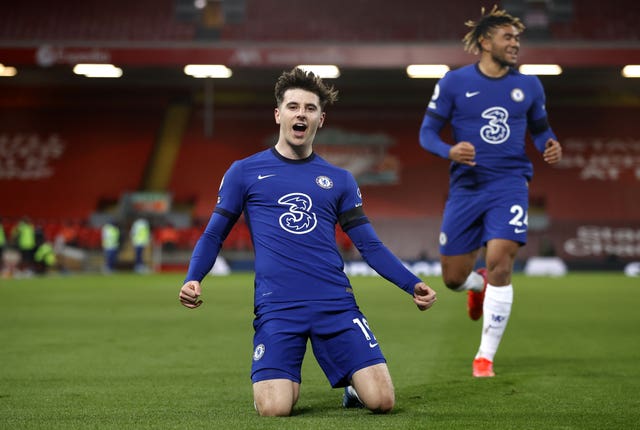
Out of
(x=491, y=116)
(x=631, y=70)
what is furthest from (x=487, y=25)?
(x=631, y=70)

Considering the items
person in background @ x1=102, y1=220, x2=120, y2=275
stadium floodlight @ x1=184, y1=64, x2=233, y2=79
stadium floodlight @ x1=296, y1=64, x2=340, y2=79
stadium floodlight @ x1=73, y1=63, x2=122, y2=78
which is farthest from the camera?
stadium floodlight @ x1=73, y1=63, x2=122, y2=78

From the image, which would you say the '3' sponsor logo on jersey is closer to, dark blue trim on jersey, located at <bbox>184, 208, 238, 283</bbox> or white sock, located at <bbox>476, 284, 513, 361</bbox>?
dark blue trim on jersey, located at <bbox>184, 208, 238, 283</bbox>

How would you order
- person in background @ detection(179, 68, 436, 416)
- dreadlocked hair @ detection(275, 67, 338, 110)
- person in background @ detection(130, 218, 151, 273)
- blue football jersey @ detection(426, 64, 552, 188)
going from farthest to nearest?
person in background @ detection(130, 218, 151, 273)
blue football jersey @ detection(426, 64, 552, 188)
dreadlocked hair @ detection(275, 67, 338, 110)
person in background @ detection(179, 68, 436, 416)

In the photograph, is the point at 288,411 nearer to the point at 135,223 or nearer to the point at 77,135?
the point at 135,223

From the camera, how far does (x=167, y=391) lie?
18.0ft

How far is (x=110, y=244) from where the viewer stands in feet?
83.7

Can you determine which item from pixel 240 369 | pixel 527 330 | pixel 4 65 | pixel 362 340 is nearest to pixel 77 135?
pixel 4 65

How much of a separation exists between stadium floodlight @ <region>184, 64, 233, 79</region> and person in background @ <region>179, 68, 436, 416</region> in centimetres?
2191

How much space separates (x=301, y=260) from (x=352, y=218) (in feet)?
1.20

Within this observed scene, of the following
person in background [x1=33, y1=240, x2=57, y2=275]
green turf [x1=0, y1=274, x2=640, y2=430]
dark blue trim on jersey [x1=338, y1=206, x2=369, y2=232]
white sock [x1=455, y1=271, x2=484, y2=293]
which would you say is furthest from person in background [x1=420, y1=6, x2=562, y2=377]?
person in background [x1=33, y1=240, x2=57, y2=275]

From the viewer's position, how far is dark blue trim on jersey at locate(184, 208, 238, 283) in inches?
181

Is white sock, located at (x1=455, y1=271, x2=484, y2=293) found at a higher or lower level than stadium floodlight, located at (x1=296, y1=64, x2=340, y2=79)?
lower

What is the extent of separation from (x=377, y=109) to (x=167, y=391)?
2573cm

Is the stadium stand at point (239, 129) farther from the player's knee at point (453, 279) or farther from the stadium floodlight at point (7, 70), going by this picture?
the player's knee at point (453, 279)
